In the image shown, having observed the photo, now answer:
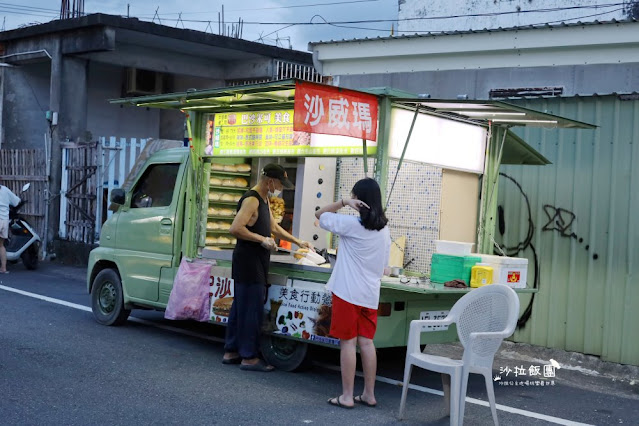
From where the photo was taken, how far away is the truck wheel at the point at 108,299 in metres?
8.84

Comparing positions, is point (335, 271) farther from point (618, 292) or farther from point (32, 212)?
point (32, 212)

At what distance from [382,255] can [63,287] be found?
24.2 feet

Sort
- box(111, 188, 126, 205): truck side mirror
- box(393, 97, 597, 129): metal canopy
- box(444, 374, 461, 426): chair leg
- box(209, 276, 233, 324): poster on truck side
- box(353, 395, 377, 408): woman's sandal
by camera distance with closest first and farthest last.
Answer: box(444, 374, 461, 426): chair leg
box(353, 395, 377, 408): woman's sandal
box(393, 97, 597, 129): metal canopy
box(209, 276, 233, 324): poster on truck side
box(111, 188, 126, 205): truck side mirror

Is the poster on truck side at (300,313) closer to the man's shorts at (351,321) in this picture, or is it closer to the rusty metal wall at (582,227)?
the man's shorts at (351,321)

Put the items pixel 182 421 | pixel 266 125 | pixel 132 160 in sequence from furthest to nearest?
pixel 132 160 → pixel 266 125 → pixel 182 421

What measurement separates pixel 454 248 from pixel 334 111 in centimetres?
165

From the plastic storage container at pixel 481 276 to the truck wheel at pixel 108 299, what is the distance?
4052mm

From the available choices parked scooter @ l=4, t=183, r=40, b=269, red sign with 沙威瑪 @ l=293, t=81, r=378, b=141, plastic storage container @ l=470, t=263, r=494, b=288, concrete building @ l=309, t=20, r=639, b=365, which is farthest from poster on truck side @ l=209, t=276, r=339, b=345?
parked scooter @ l=4, t=183, r=40, b=269

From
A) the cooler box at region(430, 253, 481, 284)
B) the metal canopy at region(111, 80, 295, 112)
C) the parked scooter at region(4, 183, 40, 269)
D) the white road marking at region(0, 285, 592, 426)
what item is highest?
the metal canopy at region(111, 80, 295, 112)

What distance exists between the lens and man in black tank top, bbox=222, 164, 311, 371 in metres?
7.01

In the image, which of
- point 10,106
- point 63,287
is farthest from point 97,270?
point 10,106

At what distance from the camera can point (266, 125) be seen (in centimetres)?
773

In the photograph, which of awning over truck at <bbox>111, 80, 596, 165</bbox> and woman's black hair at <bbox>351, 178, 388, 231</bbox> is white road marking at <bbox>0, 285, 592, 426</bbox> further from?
awning over truck at <bbox>111, 80, 596, 165</bbox>

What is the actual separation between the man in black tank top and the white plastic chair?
5.52ft
